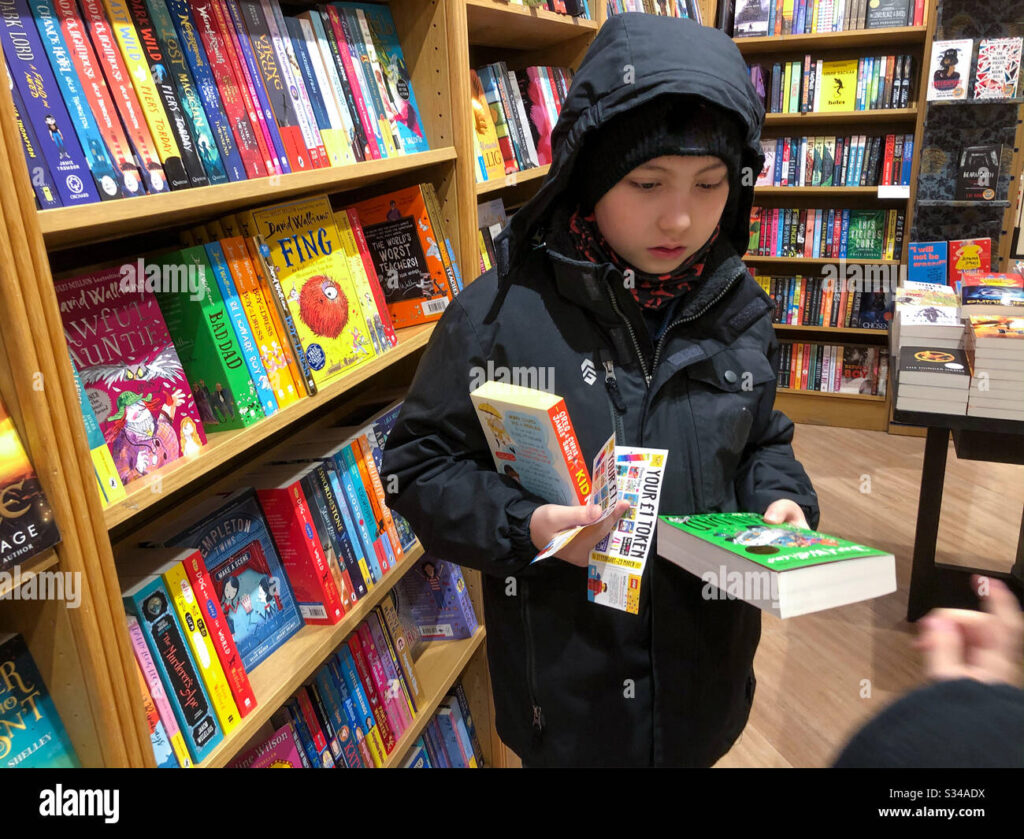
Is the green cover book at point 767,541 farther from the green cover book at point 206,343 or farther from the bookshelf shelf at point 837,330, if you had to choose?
the bookshelf shelf at point 837,330

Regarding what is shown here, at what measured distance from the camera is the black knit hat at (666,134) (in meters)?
1.01

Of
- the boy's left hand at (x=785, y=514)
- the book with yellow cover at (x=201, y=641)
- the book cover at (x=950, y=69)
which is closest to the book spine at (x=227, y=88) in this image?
the book with yellow cover at (x=201, y=641)

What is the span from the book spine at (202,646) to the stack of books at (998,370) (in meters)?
2.13

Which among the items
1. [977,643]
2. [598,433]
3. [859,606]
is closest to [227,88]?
[598,433]

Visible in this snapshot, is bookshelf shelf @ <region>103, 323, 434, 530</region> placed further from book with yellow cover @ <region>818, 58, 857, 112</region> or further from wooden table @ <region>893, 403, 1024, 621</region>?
book with yellow cover @ <region>818, 58, 857, 112</region>

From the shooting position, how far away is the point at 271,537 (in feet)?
4.30

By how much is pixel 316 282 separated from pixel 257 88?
0.32m

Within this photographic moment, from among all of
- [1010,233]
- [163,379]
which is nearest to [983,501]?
[1010,233]

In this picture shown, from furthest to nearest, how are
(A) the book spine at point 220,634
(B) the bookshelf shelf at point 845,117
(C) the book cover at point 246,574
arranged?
1. (B) the bookshelf shelf at point 845,117
2. (C) the book cover at point 246,574
3. (A) the book spine at point 220,634

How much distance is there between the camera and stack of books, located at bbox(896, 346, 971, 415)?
86.4 inches

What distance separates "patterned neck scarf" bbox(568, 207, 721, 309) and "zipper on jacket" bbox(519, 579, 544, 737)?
19.5 inches

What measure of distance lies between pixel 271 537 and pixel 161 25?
809 mm

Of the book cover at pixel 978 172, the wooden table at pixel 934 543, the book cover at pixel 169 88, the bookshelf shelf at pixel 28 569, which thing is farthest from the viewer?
the book cover at pixel 978 172

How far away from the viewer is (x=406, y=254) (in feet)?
5.32
